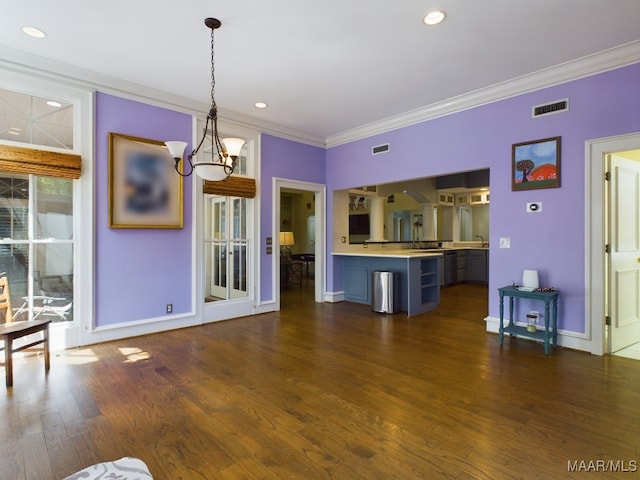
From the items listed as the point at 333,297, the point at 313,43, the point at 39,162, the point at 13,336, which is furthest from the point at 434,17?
the point at 333,297

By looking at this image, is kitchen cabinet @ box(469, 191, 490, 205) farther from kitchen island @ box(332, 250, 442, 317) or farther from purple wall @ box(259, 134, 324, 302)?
purple wall @ box(259, 134, 324, 302)

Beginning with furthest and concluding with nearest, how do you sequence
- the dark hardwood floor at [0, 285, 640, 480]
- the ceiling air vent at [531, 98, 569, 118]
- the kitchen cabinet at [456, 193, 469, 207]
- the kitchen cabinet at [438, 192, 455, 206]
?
the kitchen cabinet at [456, 193, 469, 207], the kitchen cabinet at [438, 192, 455, 206], the ceiling air vent at [531, 98, 569, 118], the dark hardwood floor at [0, 285, 640, 480]

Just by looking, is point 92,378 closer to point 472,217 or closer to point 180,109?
point 180,109

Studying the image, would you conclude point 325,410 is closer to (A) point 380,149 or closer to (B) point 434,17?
(B) point 434,17

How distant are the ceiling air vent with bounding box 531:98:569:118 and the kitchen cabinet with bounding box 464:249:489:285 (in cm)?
516

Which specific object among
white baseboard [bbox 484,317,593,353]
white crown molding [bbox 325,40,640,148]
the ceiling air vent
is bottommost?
white baseboard [bbox 484,317,593,353]

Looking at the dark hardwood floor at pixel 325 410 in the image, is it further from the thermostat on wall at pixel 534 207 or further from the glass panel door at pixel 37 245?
the thermostat on wall at pixel 534 207

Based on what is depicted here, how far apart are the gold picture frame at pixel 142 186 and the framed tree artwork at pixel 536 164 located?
4177 millimetres

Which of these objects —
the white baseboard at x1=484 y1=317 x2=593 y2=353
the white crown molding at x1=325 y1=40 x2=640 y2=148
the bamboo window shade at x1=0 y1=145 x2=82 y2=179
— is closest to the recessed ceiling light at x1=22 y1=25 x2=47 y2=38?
the bamboo window shade at x1=0 y1=145 x2=82 y2=179

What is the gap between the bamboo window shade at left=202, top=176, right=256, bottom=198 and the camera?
486cm

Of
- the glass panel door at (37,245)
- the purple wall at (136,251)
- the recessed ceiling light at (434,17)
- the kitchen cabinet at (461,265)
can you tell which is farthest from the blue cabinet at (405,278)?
the glass panel door at (37,245)

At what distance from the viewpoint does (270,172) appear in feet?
18.4

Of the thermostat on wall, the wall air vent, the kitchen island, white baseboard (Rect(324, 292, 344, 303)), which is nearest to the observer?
the thermostat on wall

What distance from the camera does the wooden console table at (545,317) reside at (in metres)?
3.56
